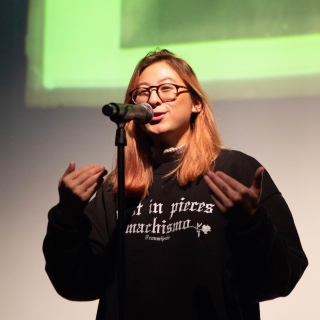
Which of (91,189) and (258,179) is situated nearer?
(258,179)

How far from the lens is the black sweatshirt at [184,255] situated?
139 cm

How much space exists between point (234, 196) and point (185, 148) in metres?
0.42

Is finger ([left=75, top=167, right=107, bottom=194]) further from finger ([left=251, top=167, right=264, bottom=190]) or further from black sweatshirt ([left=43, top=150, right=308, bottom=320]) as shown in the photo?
finger ([left=251, top=167, right=264, bottom=190])

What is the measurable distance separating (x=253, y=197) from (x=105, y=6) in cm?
146

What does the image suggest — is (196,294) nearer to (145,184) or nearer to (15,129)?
(145,184)

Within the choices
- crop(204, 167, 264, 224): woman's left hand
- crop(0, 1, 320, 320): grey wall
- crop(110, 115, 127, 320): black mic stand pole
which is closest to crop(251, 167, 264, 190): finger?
crop(204, 167, 264, 224): woman's left hand

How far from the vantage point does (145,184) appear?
1.65 metres

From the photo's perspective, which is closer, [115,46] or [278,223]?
[278,223]

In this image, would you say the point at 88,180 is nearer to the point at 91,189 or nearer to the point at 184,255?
the point at 91,189

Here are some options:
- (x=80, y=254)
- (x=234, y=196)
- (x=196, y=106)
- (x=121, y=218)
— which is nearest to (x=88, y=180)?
(x=121, y=218)

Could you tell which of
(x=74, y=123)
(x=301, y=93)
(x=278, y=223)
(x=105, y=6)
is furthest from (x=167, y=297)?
(x=105, y=6)

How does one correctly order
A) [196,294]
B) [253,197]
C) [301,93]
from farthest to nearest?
1. [301,93]
2. [196,294]
3. [253,197]

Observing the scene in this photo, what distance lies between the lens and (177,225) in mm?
1520

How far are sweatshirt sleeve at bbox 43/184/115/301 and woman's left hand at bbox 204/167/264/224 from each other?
40cm
